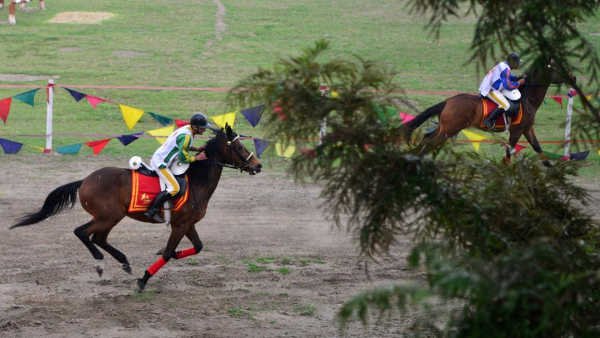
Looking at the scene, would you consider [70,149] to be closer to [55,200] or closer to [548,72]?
[55,200]

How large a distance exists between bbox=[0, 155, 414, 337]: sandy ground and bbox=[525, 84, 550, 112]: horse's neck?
448 cm

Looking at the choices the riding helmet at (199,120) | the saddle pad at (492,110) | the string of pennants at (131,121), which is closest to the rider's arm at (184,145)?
the riding helmet at (199,120)

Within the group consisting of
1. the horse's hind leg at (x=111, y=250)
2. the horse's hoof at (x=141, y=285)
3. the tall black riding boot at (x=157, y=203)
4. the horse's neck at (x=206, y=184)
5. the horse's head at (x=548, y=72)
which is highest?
the horse's head at (x=548, y=72)

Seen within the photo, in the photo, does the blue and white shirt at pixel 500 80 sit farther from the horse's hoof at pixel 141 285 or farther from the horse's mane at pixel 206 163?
the horse's hoof at pixel 141 285

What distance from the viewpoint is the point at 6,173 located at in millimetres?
15516

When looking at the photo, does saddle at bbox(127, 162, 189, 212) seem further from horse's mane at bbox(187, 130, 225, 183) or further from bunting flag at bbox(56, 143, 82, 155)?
bunting flag at bbox(56, 143, 82, 155)

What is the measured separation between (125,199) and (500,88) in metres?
7.78

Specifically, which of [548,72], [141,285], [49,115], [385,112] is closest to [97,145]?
[49,115]

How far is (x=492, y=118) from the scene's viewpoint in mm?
15281

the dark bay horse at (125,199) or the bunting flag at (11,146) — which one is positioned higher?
the dark bay horse at (125,199)

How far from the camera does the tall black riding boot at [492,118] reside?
49.9ft

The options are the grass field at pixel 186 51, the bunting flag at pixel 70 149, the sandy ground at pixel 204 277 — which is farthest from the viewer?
the grass field at pixel 186 51

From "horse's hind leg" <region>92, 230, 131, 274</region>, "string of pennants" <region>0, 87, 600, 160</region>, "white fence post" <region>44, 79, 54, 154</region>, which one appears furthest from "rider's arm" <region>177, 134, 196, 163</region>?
"white fence post" <region>44, 79, 54, 154</region>

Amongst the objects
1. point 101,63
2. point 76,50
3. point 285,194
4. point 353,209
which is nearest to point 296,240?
point 285,194
